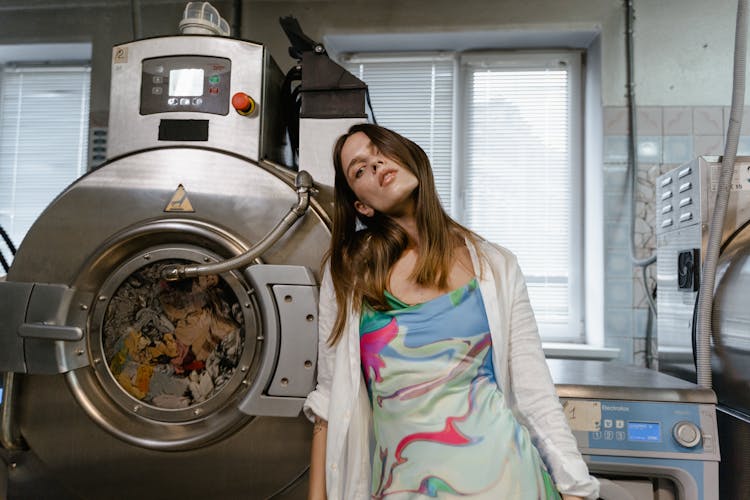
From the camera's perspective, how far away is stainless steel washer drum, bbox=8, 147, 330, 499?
104cm

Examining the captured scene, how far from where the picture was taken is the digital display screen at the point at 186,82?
44.6 inches

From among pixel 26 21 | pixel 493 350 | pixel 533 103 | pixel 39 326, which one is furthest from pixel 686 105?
pixel 26 21

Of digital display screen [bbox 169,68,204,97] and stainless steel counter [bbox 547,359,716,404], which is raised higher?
digital display screen [bbox 169,68,204,97]

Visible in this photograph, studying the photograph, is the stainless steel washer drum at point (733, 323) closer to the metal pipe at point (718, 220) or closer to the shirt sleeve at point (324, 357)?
the metal pipe at point (718, 220)

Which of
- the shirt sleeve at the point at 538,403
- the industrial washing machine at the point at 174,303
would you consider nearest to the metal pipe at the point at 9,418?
the industrial washing machine at the point at 174,303

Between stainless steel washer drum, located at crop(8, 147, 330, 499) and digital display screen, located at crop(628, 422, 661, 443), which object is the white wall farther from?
digital display screen, located at crop(628, 422, 661, 443)

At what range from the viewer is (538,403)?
32.8 inches

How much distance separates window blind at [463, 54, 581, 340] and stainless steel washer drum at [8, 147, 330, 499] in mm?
1412

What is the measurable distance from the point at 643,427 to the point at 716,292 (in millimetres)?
378

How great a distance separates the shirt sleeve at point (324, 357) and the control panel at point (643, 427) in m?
0.51

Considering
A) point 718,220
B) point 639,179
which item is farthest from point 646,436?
point 639,179

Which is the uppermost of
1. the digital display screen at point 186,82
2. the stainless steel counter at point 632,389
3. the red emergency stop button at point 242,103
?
the digital display screen at point 186,82

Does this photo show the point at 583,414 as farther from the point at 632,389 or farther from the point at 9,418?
the point at 9,418

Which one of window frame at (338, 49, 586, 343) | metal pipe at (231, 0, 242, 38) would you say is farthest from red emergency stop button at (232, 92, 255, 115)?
window frame at (338, 49, 586, 343)
